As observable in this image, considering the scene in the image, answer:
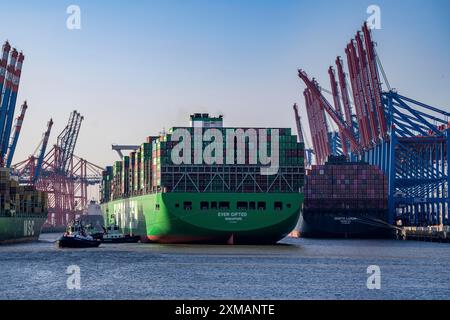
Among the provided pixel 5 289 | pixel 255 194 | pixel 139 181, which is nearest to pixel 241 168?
pixel 255 194

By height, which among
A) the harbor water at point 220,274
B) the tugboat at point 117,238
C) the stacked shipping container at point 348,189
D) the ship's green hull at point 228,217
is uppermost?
the stacked shipping container at point 348,189

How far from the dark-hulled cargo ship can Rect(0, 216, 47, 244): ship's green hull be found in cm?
4919

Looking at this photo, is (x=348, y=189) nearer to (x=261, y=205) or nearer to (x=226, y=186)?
(x=226, y=186)

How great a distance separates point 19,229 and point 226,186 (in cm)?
4043

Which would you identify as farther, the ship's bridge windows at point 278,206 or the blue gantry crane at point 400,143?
the blue gantry crane at point 400,143

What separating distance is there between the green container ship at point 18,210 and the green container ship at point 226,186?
2232 cm

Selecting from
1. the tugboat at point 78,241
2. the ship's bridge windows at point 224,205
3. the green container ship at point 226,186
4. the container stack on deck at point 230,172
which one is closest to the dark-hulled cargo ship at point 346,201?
the green container ship at point 226,186

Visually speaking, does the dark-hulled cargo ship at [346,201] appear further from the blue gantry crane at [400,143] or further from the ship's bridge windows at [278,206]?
the ship's bridge windows at [278,206]

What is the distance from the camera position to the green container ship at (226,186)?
117312 millimetres

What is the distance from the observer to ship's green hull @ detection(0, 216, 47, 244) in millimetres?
135875

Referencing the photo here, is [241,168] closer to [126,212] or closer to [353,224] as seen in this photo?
[126,212]

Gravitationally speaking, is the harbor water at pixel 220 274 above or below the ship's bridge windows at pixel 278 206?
below
